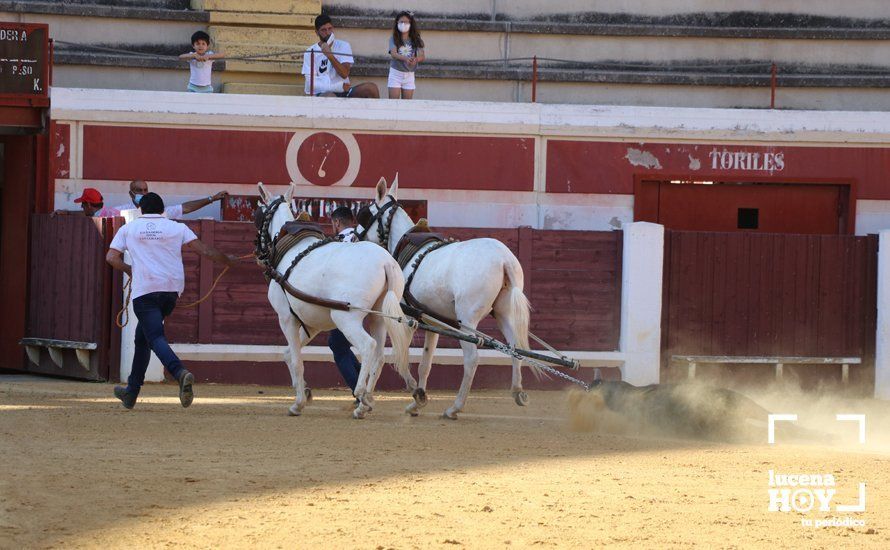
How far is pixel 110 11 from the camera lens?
2027cm

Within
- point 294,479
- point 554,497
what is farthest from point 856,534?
point 294,479

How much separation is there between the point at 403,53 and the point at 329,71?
38.1 inches

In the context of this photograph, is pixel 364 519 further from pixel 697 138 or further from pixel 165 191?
pixel 697 138

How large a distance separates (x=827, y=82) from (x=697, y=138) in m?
3.98

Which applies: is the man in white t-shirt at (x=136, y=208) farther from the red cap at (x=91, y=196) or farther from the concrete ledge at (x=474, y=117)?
the concrete ledge at (x=474, y=117)

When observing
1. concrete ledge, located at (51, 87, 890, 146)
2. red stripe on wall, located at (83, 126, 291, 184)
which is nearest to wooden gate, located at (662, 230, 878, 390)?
concrete ledge, located at (51, 87, 890, 146)

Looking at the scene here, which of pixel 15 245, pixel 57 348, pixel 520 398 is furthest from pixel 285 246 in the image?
pixel 15 245

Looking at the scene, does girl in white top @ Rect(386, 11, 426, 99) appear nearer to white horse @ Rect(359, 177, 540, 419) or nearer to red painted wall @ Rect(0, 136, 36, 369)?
red painted wall @ Rect(0, 136, 36, 369)

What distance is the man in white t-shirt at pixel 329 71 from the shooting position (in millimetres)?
17688

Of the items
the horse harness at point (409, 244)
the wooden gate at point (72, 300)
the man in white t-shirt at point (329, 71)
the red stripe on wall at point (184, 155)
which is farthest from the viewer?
the man in white t-shirt at point (329, 71)

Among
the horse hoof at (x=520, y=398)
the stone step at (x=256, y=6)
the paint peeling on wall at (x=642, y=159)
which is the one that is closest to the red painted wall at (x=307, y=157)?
the paint peeling on wall at (x=642, y=159)

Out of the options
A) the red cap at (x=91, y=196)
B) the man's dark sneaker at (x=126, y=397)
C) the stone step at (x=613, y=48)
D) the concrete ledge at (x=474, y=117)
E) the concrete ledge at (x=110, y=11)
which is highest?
the concrete ledge at (x=110, y=11)

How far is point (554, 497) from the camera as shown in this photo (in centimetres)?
798

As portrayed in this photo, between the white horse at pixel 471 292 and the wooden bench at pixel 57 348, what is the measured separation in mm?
4806
